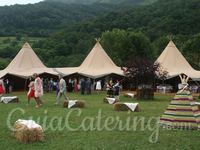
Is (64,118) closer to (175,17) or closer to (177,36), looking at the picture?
(177,36)

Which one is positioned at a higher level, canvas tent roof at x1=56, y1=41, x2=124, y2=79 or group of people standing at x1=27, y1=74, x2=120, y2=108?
canvas tent roof at x1=56, y1=41, x2=124, y2=79

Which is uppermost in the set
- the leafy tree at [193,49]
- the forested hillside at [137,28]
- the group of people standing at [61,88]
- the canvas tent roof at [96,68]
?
the forested hillside at [137,28]

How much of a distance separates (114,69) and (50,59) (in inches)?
2191

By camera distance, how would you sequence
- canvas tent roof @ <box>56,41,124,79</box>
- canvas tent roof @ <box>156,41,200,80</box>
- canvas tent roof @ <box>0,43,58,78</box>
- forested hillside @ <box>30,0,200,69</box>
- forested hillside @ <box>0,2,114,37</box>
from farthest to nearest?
forested hillside @ <box>0,2,114,37</box> < forested hillside @ <box>30,0,200,69</box> < canvas tent roof @ <box>156,41,200,80</box> < canvas tent roof @ <box>0,43,58,78</box> < canvas tent roof @ <box>56,41,124,79</box>

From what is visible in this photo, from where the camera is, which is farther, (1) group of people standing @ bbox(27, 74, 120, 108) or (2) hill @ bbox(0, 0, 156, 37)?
(2) hill @ bbox(0, 0, 156, 37)

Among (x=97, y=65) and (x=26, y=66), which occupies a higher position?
(x=97, y=65)

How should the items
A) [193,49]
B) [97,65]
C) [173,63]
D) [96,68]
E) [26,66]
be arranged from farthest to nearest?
[193,49] → [173,63] → [97,65] → [96,68] → [26,66]

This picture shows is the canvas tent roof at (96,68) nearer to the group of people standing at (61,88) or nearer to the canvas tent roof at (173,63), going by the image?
the group of people standing at (61,88)

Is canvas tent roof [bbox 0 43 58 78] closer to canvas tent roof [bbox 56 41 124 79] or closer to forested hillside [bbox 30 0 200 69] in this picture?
canvas tent roof [bbox 56 41 124 79]

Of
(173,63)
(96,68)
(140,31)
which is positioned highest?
(140,31)

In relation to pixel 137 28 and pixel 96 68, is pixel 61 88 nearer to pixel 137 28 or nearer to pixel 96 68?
pixel 96 68

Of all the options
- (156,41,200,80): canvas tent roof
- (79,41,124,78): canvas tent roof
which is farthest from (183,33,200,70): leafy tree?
(79,41,124,78): canvas tent roof

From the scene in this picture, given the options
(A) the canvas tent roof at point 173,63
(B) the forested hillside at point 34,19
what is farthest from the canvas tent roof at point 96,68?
(B) the forested hillside at point 34,19

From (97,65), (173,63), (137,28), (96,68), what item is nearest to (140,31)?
(137,28)
